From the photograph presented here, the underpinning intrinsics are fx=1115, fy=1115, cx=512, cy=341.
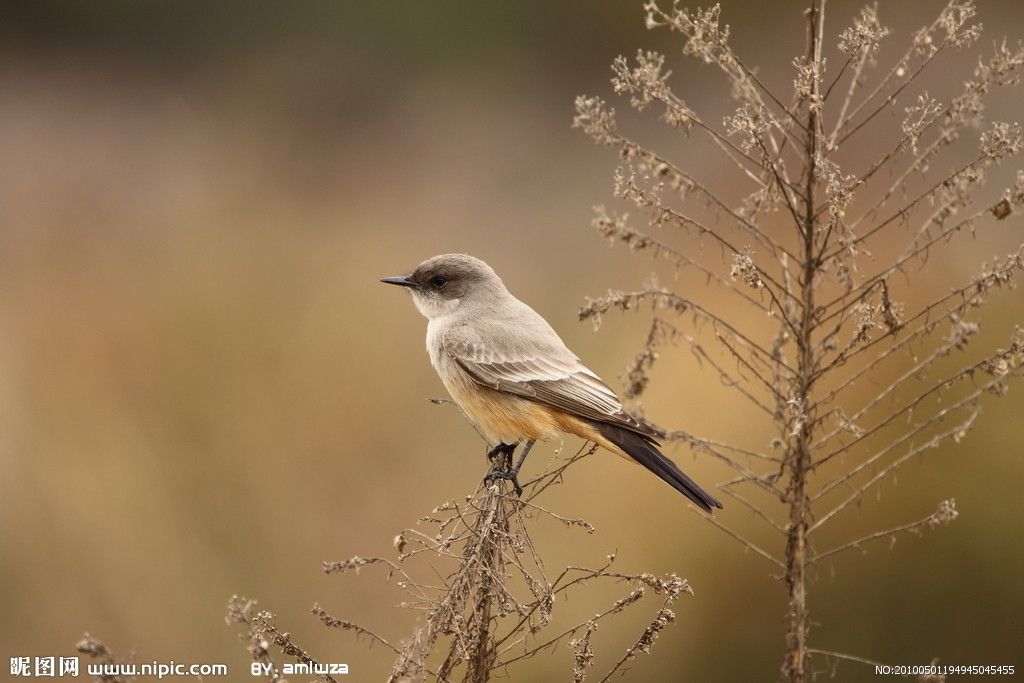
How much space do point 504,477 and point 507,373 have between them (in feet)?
2.21

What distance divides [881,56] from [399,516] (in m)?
6.52

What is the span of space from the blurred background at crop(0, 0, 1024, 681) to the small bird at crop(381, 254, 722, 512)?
3.65ft

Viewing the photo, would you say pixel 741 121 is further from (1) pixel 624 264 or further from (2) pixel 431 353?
(1) pixel 624 264

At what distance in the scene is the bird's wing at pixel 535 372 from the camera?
15.0 ft

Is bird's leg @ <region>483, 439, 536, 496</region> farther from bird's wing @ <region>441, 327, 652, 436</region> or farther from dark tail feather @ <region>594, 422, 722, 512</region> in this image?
dark tail feather @ <region>594, 422, 722, 512</region>

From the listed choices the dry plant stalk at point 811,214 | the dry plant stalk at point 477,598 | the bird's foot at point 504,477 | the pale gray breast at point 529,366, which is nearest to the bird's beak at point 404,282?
the pale gray breast at point 529,366

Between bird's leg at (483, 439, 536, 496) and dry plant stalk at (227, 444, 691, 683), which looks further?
Answer: bird's leg at (483, 439, 536, 496)

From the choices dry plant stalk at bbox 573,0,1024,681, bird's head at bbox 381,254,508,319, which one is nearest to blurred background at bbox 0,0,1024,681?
bird's head at bbox 381,254,508,319

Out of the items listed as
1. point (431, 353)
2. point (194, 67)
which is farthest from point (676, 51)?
point (431, 353)

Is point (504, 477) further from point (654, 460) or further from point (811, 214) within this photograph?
point (811, 214)

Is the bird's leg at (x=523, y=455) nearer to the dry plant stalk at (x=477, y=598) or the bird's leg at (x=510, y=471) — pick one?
the bird's leg at (x=510, y=471)

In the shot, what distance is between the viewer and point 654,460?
425 centimetres

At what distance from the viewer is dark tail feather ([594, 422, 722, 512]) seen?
4.00m

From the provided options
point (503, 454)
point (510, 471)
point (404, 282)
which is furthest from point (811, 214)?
point (404, 282)
